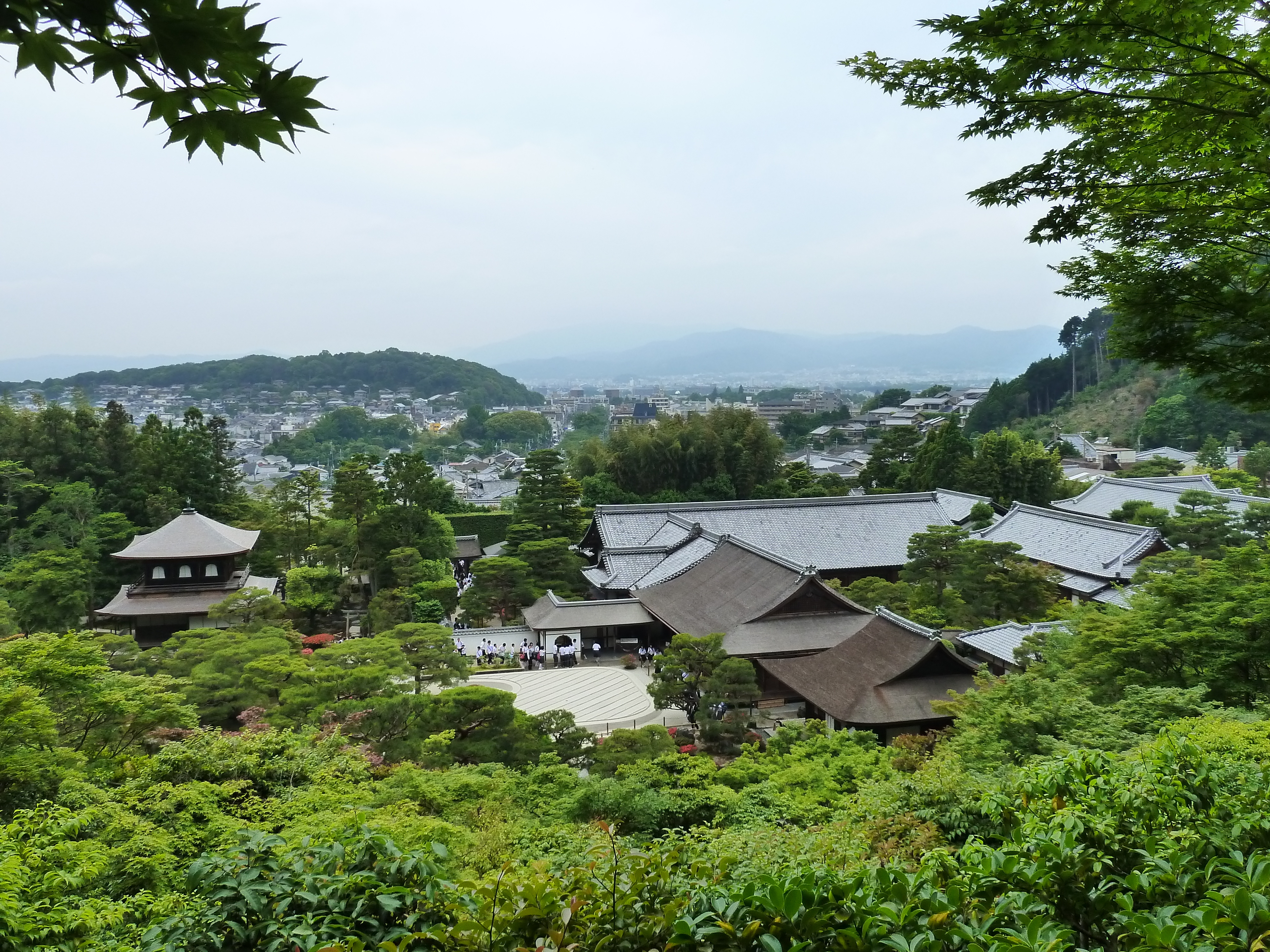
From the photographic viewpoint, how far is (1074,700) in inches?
357

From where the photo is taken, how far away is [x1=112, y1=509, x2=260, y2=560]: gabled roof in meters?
22.0

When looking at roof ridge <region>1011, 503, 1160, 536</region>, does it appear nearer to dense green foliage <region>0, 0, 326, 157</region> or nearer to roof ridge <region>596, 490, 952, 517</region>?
roof ridge <region>596, 490, 952, 517</region>

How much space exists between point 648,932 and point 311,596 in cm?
2271

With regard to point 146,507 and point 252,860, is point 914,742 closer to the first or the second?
point 252,860

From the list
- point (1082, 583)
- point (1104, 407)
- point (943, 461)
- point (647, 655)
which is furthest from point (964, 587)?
point (1104, 407)

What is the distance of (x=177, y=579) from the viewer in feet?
74.6

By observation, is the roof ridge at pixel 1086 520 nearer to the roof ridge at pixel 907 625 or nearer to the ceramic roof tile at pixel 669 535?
the ceramic roof tile at pixel 669 535

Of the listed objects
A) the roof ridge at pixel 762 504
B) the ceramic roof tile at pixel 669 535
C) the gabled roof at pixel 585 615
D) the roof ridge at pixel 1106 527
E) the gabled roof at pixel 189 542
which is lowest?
the gabled roof at pixel 585 615

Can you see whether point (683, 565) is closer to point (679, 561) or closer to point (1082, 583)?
point (679, 561)

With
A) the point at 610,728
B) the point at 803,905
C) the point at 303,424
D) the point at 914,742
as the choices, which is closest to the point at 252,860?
the point at 803,905

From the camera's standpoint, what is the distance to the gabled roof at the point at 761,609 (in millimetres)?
17094

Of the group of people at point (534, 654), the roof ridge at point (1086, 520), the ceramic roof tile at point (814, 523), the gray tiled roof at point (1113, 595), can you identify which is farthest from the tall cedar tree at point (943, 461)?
the group of people at point (534, 654)

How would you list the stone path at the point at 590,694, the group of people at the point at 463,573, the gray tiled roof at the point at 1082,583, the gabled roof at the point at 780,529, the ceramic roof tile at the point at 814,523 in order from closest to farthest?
1. the stone path at the point at 590,694
2. the gray tiled roof at the point at 1082,583
3. the gabled roof at the point at 780,529
4. the ceramic roof tile at the point at 814,523
5. the group of people at the point at 463,573

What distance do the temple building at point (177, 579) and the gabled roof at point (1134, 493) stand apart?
93.2 ft
